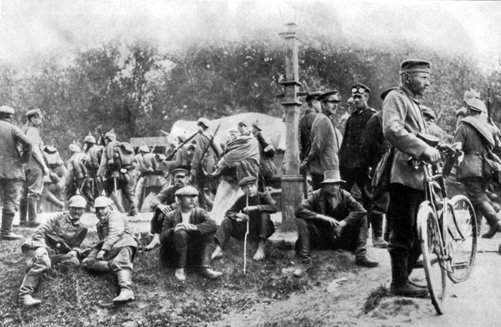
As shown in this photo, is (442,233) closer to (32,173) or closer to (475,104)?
(475,104)

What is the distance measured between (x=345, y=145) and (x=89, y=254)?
3634 millimetres

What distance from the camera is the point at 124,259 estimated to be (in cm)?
677

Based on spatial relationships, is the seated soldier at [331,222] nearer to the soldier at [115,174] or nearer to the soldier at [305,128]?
the soldier at [305,128]

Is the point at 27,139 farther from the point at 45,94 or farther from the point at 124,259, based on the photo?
the point at 45,94

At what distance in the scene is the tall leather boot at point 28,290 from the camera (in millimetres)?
6437

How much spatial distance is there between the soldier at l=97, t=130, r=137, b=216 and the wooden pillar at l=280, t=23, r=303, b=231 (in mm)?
4359

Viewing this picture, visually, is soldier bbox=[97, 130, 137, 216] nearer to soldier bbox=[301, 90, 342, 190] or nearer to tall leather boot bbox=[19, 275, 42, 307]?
tall leather boot bbox=[19, 275, 42, 307]

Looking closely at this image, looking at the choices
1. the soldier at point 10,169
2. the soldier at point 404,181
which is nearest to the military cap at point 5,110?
the soldier at point 10,169

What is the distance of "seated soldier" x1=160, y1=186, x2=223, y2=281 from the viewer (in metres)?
7.02

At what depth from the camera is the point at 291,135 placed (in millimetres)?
7895

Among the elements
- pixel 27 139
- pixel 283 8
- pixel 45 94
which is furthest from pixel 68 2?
pixel 45 94

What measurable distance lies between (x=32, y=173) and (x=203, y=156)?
9.59 feet

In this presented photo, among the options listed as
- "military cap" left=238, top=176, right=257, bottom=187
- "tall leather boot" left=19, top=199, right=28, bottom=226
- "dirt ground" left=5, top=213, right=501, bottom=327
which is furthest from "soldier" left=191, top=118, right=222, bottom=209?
"tall leather boot" left=19, top=199, right=28, bottom=226

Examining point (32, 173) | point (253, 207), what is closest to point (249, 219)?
point (253, 207)
